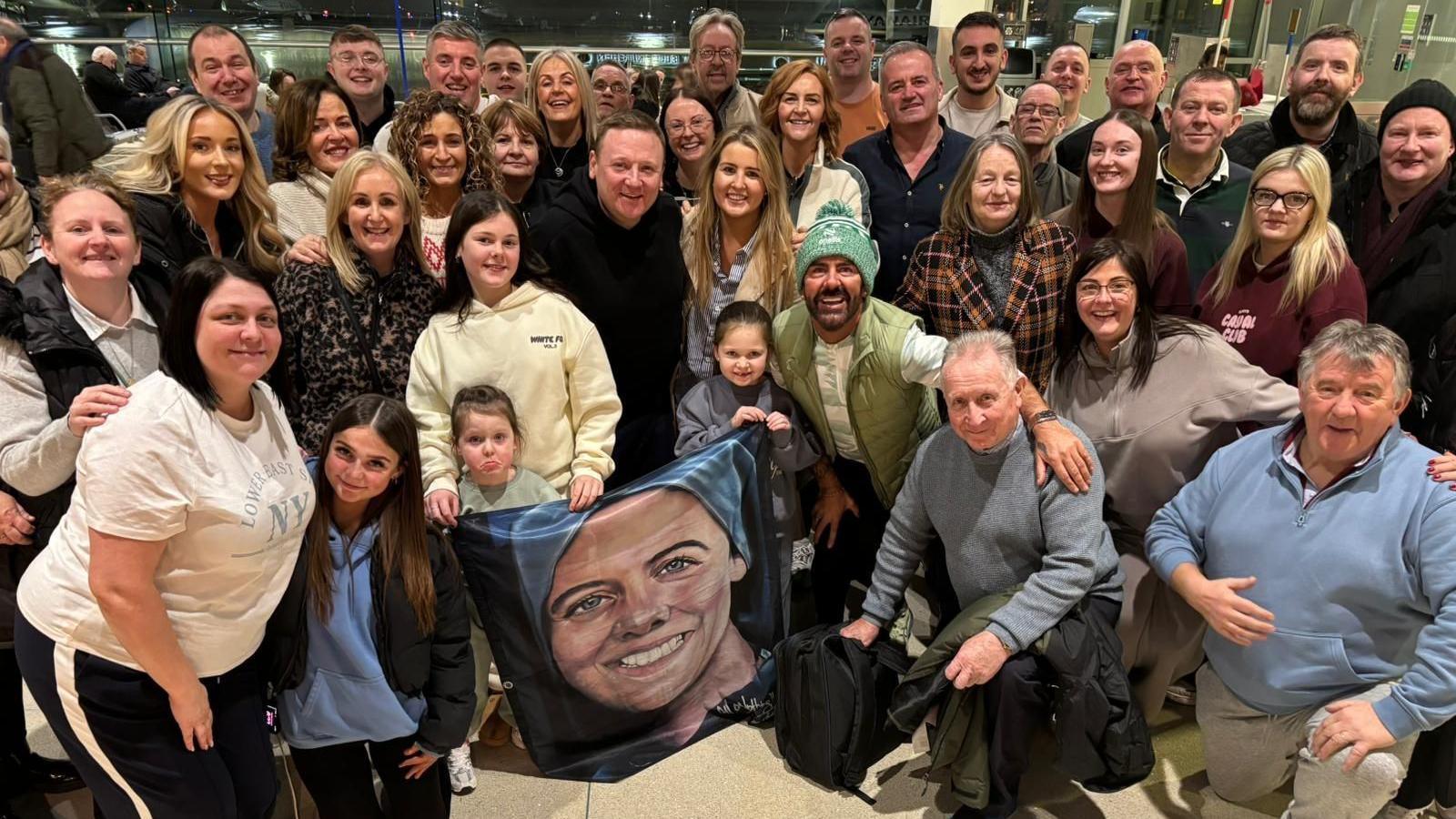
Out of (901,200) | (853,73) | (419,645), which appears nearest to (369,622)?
(419,645)

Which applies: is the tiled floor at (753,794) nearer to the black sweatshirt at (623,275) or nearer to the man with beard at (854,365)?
the man with beard at (854,365)

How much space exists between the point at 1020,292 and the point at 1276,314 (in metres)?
0.83

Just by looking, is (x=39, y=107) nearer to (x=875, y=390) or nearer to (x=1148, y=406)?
(x=875, y=390)

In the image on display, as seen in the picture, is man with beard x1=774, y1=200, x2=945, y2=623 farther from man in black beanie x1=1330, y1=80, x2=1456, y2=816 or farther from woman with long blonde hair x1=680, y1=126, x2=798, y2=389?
man in black beanie x1=1330, y1=80, x2=1456, y2=816

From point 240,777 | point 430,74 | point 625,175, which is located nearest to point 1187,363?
point 625,175

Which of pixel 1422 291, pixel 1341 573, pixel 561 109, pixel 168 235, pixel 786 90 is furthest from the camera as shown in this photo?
pixel 561 109

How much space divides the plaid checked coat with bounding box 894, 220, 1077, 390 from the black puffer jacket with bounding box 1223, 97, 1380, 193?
156cm

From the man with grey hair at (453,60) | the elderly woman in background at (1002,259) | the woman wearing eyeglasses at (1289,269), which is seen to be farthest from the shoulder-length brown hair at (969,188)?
the man with grey hair at (453,60)

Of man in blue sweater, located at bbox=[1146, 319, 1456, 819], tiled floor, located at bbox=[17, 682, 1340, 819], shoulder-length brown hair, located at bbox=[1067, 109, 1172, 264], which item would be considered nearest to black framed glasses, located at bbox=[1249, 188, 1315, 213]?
shoulder-length brown hair, located at bbox=[1067, 109, 1172, 264]

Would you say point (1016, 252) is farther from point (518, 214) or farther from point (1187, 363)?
point (518, 214)

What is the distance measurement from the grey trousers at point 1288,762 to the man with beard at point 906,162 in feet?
6.32

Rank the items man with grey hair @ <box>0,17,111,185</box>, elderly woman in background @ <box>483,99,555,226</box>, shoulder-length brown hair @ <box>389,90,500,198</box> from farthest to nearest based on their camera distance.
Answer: man with grey hair @ <box>0,17,111,185</box>
elderly woman in background @ <box>483,99,555,226</box>
shoulder-length brown hair @ <box>389,90,500,198</box>

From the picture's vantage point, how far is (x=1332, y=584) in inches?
94.0

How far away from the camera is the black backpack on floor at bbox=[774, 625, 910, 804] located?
2.85 meters
